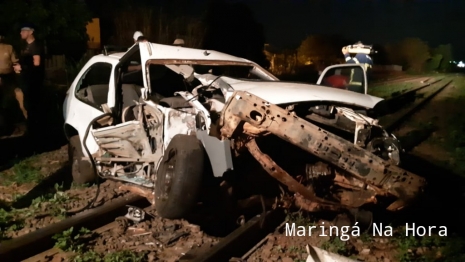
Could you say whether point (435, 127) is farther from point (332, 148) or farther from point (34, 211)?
point (34, 211)

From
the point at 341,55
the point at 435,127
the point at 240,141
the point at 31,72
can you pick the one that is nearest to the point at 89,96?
the point at 240,141

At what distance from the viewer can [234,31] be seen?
22266 mm

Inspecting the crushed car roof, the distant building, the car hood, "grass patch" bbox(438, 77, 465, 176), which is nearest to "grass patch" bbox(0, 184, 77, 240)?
the crushed car roof

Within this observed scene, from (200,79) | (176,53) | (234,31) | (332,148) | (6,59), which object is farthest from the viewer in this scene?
(234,31)

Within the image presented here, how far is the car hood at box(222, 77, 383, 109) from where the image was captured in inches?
176

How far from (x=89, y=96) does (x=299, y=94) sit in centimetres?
317

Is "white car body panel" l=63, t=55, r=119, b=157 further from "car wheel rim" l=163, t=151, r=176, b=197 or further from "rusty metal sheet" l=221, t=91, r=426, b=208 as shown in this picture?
"rusty metal sheet" l=221, t=91, r=426, b=208

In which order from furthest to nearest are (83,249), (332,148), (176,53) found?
1. (176,53)
2. (83,249)
3. (332,148)

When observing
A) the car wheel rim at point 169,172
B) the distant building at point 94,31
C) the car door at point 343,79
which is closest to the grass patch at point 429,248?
the car door at point 343,79

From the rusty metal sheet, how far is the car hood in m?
0.34

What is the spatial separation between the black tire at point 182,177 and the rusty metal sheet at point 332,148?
1.99ft

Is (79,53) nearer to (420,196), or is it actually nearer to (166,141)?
(166,141)

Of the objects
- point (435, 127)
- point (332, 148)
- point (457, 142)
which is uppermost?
point (332, 148)

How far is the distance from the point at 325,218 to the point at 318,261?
7.08ft
